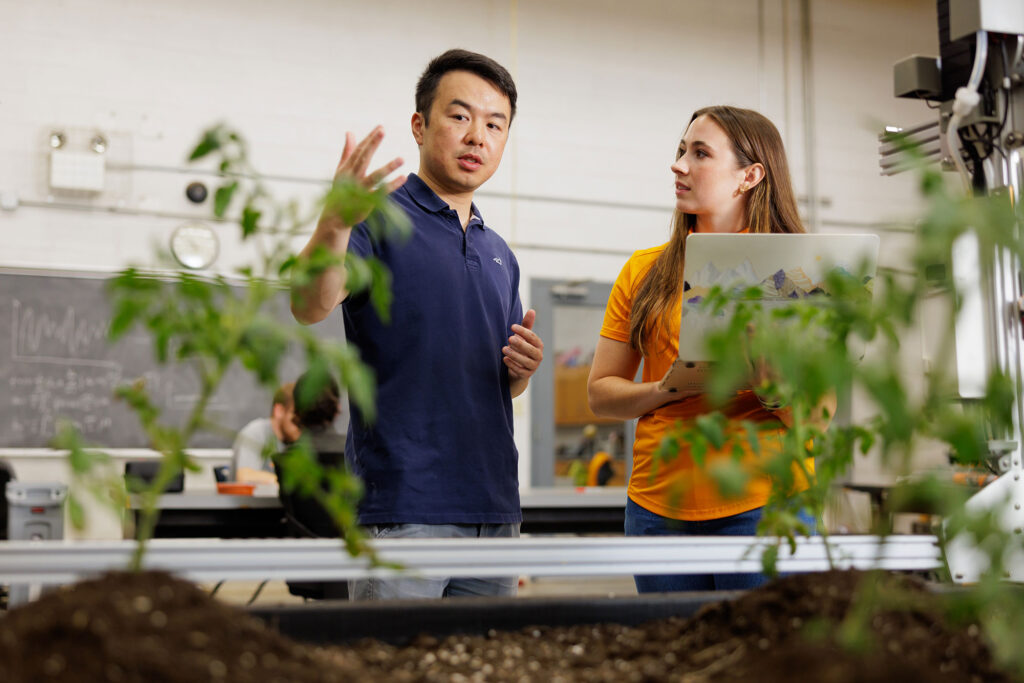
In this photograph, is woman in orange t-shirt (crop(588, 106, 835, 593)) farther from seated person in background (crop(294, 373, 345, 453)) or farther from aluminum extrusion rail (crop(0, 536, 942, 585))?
seated person in background (crop(294, 373, 345, 453))

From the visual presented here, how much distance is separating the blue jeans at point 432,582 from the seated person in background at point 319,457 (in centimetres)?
142

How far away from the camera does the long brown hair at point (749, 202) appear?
171 centimetres

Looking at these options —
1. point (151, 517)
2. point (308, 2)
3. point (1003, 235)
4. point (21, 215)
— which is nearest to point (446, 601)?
point (151, 517)

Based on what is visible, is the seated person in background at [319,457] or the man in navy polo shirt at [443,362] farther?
the seated person in background at [319,457]

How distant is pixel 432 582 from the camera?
1.45 m

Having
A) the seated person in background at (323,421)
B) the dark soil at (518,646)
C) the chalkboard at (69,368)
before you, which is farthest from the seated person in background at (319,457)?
the dark soil at (518,646)

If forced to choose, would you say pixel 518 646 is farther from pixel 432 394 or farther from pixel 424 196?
pixel 424 196

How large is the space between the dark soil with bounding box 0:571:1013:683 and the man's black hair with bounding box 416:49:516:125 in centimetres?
110

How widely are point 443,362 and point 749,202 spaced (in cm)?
68

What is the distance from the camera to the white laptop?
4.18 feet

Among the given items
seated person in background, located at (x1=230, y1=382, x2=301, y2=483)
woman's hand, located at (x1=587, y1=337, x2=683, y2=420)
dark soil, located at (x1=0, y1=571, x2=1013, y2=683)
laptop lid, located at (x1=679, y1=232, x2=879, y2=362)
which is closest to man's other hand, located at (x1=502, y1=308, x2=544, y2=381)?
woman's hand, located at (x1=587, y1=337, x2=683, y2=420)

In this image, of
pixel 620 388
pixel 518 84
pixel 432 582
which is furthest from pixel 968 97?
pixel 518 84

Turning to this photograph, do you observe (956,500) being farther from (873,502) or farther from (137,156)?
(137,156)

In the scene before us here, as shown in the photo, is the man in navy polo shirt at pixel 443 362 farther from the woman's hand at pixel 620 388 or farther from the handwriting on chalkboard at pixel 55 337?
the handwriting on chalkboard at pixel 55 337
